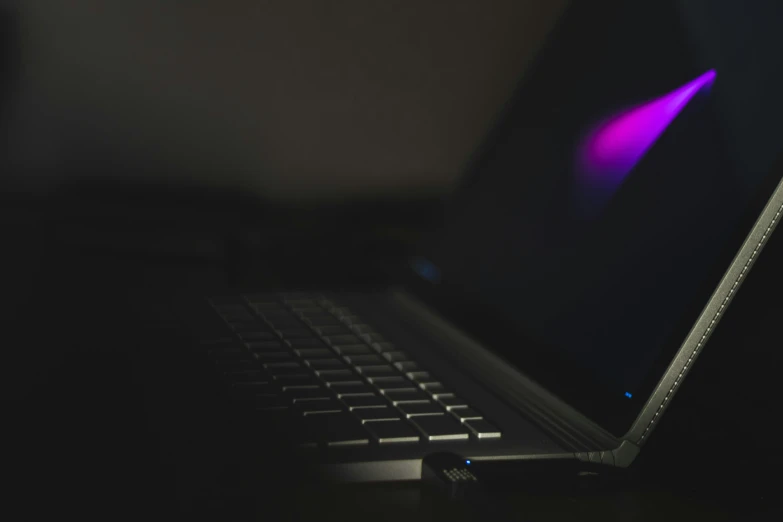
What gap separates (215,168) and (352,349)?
53cm

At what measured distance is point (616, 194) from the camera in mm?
655

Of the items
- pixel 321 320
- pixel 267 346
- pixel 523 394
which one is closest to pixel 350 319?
pixel 321 320

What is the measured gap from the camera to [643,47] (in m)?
0.70

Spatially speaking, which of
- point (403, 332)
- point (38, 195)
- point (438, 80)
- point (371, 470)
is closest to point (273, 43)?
point (438, 80)

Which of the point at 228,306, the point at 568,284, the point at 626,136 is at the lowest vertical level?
the point at 228,306

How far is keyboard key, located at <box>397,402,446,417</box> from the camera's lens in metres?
0.57

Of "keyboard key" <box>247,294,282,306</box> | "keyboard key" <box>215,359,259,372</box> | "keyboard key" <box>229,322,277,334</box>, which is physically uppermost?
"keyboard key" <box>215,359,259,372</box>

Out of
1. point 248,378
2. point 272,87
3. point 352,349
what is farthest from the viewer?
point 272,87

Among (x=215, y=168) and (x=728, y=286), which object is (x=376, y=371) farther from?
(x=215, y=168)

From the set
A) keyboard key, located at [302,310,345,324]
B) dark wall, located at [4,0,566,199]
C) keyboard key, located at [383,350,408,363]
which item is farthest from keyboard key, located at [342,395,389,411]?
dark wall, located at [4,0,566,199]

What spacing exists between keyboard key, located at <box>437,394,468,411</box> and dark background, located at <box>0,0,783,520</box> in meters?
0.15

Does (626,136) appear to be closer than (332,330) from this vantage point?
Yes

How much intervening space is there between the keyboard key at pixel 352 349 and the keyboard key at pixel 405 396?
0.11 metres

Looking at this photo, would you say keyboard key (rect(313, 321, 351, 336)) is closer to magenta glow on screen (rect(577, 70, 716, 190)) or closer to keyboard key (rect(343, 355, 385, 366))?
keyboard key (rect(343, 355, 385, 366))
